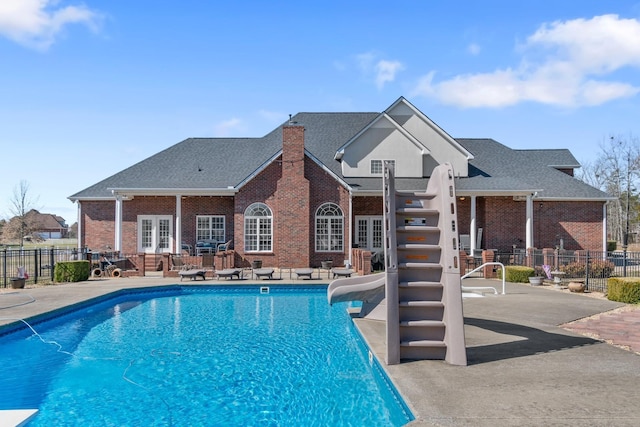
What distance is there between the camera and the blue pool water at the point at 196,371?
19.0 feet

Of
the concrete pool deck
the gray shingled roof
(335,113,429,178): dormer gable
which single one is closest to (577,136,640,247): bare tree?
the gray shingled roof

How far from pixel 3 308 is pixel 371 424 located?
1065cm

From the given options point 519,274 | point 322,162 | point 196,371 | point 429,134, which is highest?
point 429,134

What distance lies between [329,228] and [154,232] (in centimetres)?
948

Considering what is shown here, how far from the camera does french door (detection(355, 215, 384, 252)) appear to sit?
2253 cm

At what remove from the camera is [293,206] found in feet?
67.2

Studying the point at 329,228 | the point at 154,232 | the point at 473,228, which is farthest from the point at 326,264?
the point at 154,232

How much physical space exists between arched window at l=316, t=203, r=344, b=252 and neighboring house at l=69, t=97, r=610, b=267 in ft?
0.16

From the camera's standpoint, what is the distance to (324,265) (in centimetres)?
2009

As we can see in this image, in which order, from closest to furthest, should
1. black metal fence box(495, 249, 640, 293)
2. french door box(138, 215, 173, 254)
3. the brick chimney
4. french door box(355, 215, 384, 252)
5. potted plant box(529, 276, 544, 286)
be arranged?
1. potted plant box(529, 276, 544, 286)
2. black metal fence box(495, 249, 640, 293)
3. the brick chimney
4. french door box(355, 215, 384, 252)
5. french door box(138, 215, 173, 254)

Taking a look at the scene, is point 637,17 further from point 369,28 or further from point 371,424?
point 371,424

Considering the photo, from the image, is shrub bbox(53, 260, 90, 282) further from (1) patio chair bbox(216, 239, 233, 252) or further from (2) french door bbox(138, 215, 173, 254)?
(1) patio chair bbox(216, 239, 233, 252)

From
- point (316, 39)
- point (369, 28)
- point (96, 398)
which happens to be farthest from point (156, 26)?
point (96, 398)

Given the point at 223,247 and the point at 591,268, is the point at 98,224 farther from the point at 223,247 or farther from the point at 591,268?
the point at 591,268
